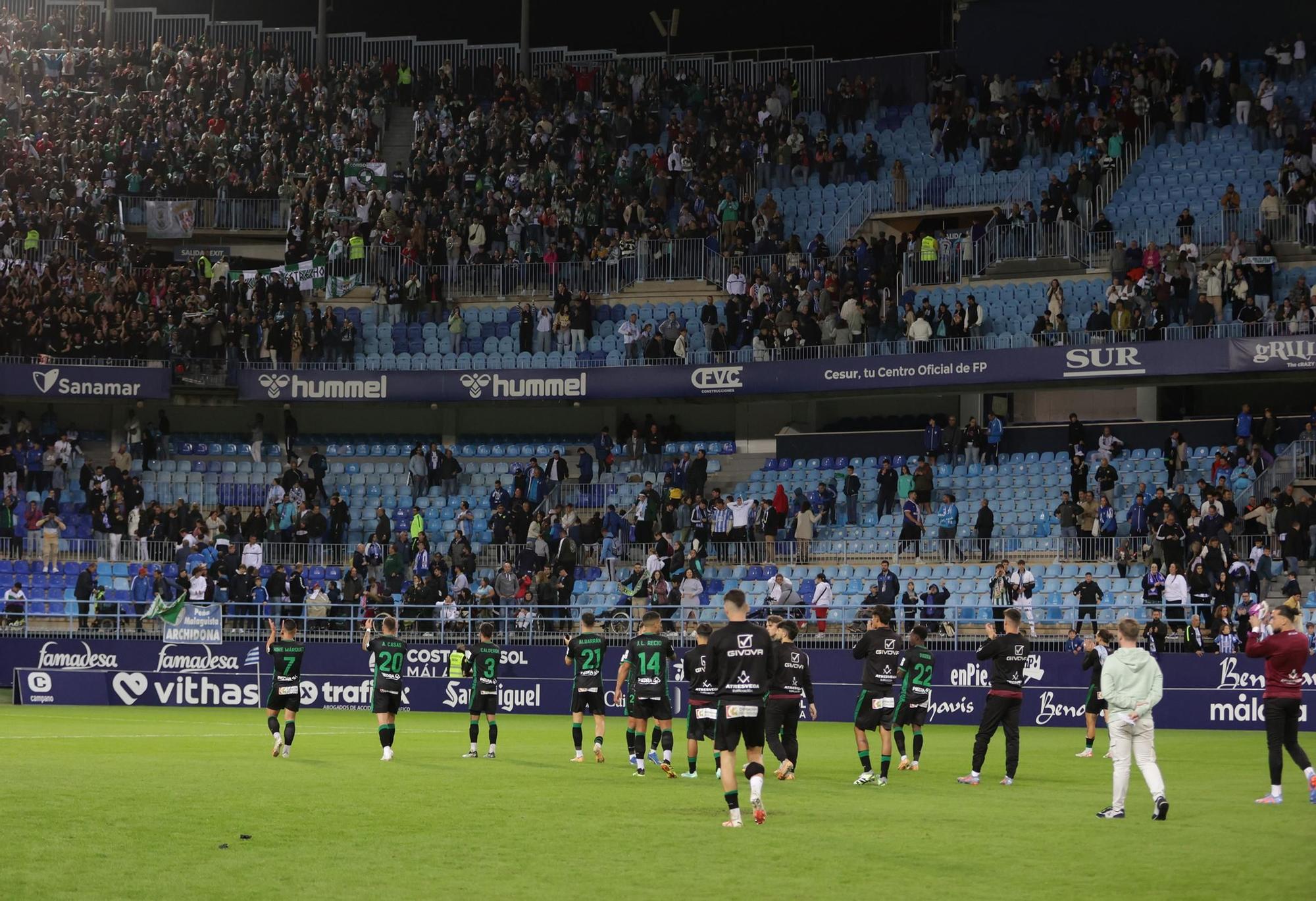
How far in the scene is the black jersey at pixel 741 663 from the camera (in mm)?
14641

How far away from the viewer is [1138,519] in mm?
37281

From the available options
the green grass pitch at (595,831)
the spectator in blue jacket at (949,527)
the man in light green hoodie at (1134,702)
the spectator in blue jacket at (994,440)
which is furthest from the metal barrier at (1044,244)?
the man in light green hoodie at (1134,702)

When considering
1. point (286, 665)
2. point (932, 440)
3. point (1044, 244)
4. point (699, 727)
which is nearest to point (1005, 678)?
point (699, 727)

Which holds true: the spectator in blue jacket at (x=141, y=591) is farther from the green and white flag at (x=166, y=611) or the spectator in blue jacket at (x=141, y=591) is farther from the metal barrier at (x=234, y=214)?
the metal barrier at (x=234, y=214)

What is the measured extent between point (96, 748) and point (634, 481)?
874 inches

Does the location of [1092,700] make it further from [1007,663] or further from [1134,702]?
[1134,702]

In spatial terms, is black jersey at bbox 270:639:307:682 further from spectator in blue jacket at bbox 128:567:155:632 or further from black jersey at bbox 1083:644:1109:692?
spectator in blue jacket at bbox 128:567:155:632

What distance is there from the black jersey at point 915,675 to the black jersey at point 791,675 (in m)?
1.32

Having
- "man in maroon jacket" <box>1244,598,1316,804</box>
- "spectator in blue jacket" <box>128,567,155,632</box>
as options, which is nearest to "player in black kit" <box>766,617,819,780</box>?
"man in maroon jacket" <box>1244,598,1316,804</box>

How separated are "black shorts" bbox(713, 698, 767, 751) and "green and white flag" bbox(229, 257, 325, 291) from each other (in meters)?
36.3

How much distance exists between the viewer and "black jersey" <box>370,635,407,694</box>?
23234mm

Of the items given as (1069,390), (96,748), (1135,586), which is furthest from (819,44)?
(96,748)

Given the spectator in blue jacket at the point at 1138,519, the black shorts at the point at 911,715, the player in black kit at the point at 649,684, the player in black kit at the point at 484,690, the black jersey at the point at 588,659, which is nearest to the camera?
the black shorts at the point at 911,715

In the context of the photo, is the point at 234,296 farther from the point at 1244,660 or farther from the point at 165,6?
the point at 1244,660
